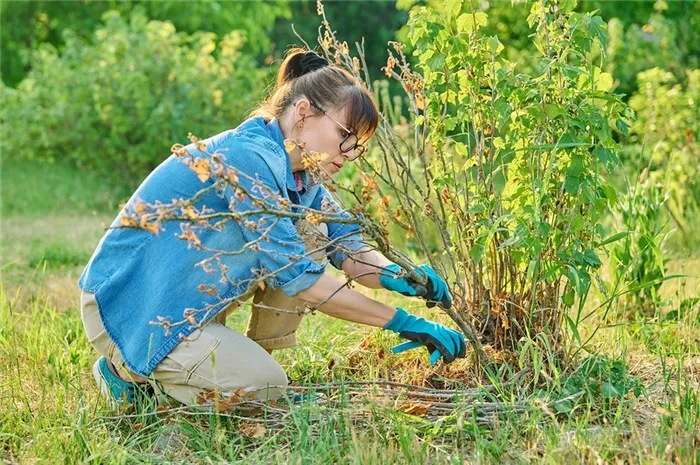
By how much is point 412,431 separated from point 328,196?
933mm

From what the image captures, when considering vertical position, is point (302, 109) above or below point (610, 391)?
above

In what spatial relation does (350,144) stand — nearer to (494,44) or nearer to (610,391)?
(494,44)

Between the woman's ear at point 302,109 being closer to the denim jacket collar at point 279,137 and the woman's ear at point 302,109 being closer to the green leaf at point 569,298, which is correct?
the denim jacket collar at point 279,137

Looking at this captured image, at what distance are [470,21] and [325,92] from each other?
1.58 feet

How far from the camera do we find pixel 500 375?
9.39ft

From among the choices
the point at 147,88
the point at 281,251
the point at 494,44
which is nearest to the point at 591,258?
the point at 494,44

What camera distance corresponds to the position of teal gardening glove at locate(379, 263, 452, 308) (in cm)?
270

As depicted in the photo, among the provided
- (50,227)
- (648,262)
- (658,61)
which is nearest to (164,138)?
(50,227)

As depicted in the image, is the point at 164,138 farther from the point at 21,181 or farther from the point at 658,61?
the point at 658,61

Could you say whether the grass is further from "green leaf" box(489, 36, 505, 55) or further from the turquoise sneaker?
"green leaf" box(489, 36, 505, 55)

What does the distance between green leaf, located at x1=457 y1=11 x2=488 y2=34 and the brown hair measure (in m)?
0.35

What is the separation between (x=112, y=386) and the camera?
288 cm

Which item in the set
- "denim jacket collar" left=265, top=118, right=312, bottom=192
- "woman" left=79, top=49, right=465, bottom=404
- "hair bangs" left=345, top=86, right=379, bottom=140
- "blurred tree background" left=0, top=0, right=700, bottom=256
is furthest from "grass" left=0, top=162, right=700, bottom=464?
"blurred tree background" left=0, top=0, right=700, bottom=256

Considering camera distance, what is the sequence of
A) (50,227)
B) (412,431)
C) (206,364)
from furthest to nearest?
1. (50,227)
2. (206,364)
3. (412,431)
